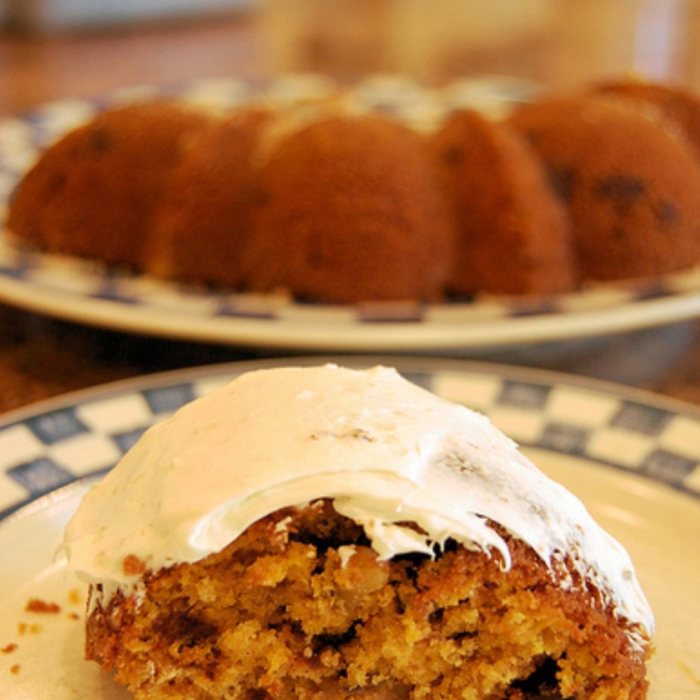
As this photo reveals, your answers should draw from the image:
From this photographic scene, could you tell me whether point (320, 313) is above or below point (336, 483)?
below

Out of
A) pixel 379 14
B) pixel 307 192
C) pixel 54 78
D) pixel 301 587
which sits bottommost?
pixel 379 14

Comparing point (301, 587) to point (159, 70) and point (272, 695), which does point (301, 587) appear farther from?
point (159, 70)

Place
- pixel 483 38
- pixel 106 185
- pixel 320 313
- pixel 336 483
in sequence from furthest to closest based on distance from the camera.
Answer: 1. pixel 483 38
2. pixel 106 185
3. pixel 320 313
4. pixel 336 483

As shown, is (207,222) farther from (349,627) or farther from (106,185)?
(349,627)

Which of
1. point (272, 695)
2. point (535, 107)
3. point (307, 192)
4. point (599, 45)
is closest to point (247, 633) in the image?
point (272, 695)

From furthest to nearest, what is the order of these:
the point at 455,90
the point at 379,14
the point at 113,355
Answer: the point at 379,14
the point at 455,90
the point at 113,355

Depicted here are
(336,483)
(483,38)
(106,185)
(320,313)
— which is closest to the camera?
(336,483)

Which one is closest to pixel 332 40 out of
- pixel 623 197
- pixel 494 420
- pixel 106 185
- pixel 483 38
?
pixel 483 38
